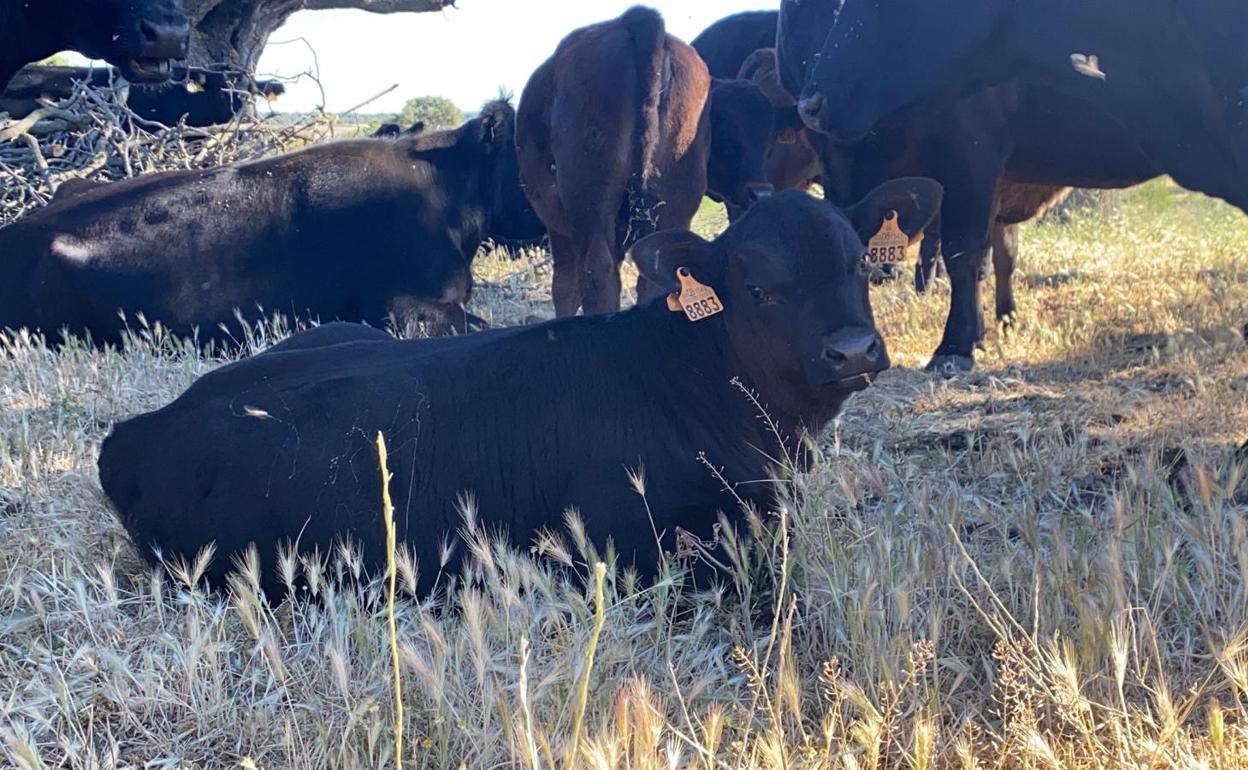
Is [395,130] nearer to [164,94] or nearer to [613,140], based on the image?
[164,94]

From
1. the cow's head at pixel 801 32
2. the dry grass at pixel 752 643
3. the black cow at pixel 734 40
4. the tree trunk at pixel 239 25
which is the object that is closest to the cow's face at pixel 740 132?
the cow's head at pixel 801 32

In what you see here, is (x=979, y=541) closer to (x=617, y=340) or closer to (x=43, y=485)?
(x=617, y=340)

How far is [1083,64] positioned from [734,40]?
7.43 meters

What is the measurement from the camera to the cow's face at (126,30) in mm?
8289

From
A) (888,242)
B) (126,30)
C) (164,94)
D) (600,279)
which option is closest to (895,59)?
(888,242)

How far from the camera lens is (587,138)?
23.9 feet

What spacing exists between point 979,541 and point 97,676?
2566 mm

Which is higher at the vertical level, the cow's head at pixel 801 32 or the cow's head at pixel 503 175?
the cow's head at pixel 801 32

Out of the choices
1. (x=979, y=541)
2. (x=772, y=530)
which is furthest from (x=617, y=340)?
(x=979, y=541)

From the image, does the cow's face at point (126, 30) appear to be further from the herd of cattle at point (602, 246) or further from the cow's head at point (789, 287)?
the cow's head at point (789, 287)

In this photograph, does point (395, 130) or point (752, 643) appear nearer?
point (752, 643)

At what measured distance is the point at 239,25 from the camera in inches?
518

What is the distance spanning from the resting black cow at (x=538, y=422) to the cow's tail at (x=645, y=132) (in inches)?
113

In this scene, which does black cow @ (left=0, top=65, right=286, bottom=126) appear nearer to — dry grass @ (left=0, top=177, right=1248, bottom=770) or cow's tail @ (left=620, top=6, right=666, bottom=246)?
cow's tail @ (left=620, top=6, right=666, bottom=246)
